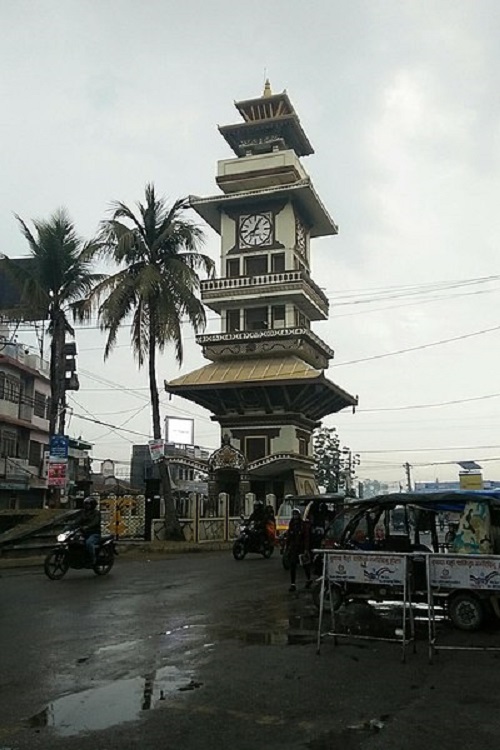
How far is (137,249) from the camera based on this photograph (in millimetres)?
27875

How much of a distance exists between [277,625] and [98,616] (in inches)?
103

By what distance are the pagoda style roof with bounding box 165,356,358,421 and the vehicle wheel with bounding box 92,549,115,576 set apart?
894 inches

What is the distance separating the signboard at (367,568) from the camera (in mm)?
8289

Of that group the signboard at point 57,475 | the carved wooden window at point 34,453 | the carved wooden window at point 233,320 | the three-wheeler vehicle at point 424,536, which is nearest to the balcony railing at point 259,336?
the carved wooden window at point 233,320

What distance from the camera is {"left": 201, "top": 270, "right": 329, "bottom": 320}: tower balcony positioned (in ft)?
139

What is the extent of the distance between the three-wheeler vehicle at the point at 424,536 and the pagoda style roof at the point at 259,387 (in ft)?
84.5

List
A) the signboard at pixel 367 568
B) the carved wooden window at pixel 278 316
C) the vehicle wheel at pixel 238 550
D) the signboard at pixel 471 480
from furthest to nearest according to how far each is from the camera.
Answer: the carved wooden window at pixel 278 316, the signboard at pixel 471 480, the vehicle wheel at pixel 238 550, the signboard at pixel 367 568

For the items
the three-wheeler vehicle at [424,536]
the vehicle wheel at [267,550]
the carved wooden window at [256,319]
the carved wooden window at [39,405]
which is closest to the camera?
the three-wheeler vehicle at [424,536]

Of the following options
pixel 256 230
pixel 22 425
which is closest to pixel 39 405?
pixel 22 425

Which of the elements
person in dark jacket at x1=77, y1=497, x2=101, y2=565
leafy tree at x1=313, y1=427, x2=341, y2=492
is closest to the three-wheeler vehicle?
person in dark jacket at x1=77, y1=497, x2=101, y2=565

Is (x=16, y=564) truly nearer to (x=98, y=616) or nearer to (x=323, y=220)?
(x=98, y=616)

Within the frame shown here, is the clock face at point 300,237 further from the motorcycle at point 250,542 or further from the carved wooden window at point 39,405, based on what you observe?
the motorcycle at point 250,542

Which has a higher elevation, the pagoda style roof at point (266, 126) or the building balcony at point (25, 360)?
the pagoda style roof at point (266, 126)

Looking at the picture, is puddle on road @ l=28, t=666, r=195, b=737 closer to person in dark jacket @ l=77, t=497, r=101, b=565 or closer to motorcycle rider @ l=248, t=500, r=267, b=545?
person in dark jacket @ l=77, t=497, r=101, b=565
